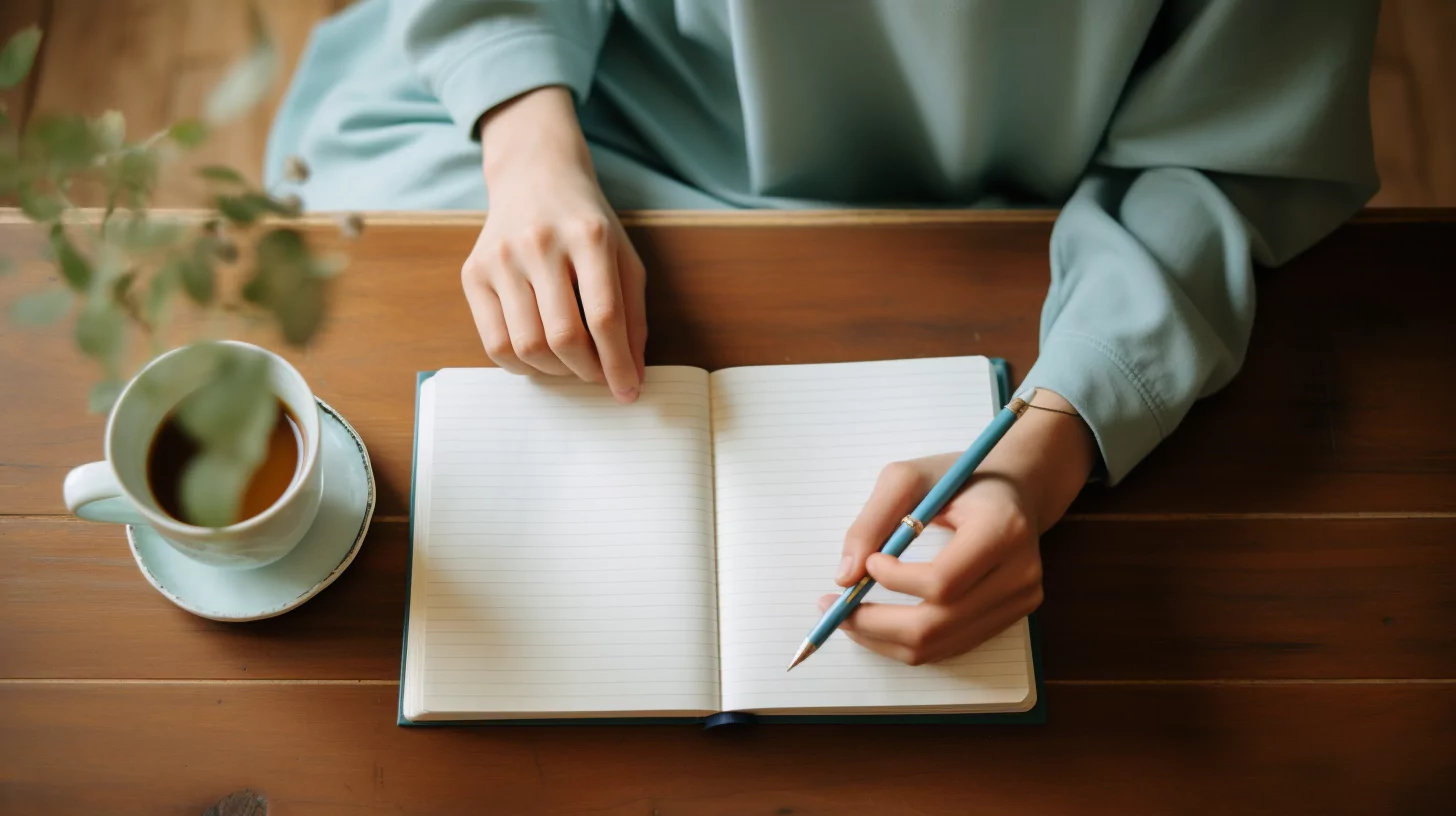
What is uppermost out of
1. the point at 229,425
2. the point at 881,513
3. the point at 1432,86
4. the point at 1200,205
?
the point at 229,425

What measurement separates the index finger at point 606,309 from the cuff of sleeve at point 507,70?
0.16m

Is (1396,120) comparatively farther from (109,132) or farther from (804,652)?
(109,132)

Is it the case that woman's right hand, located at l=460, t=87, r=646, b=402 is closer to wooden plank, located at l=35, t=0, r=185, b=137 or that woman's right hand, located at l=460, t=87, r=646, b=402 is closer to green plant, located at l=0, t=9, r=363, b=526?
green plant, located at l=0, t=9, r=363, b=526

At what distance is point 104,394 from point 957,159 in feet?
1.97

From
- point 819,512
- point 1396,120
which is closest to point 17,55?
point 819,512

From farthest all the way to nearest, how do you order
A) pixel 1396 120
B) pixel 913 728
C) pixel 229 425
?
pixel 1396 120 < pixel 913 728 < pixel 229 425

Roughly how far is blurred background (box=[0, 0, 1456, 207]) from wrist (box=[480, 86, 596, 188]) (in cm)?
81

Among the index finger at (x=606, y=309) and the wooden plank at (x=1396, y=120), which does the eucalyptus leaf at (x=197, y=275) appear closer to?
the index finger at (x=606, y=309)

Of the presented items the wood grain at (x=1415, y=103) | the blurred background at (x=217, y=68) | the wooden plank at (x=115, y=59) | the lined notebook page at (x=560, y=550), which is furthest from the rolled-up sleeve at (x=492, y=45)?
the wood grain at (x=1415, y=103)

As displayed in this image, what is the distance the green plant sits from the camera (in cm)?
34

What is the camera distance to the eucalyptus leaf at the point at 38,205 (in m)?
0.39

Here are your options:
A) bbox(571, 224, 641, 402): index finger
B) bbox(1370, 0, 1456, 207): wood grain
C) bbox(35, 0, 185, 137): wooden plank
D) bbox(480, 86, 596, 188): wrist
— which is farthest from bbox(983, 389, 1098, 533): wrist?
bbox(35, 0, 185, 137): wooden plank

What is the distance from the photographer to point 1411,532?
670mm

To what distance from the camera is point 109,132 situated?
40 centimetres
